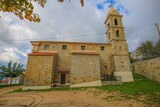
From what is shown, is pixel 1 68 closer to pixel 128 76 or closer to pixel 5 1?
pixel 128 76

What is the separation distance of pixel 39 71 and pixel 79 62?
672cm

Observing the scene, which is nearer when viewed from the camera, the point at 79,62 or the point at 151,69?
the point at 79,62

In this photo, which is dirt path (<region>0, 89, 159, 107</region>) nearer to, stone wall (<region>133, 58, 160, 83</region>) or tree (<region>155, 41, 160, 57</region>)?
stone wall (<region>133, 58, 160, 83</region>)

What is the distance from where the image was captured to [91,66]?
1864 centimetres

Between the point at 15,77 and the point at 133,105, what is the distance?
34070mm

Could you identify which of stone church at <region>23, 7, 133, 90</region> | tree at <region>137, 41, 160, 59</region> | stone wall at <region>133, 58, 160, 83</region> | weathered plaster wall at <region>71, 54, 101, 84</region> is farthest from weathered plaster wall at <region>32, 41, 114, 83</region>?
tree at <region>137, 41, 160, 59</region>

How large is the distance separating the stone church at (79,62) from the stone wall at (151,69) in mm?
3717

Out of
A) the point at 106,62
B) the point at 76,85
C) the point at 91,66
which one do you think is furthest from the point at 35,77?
the point at 106,62

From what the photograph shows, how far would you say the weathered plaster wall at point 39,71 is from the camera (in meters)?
17.1

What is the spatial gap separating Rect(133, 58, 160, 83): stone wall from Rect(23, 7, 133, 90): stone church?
146 inches

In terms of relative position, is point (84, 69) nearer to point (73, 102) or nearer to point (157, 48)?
point (73, 102)

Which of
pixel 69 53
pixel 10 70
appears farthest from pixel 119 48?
pixel 10 70

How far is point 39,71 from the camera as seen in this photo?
1766cm

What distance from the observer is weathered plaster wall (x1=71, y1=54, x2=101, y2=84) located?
1769cm
